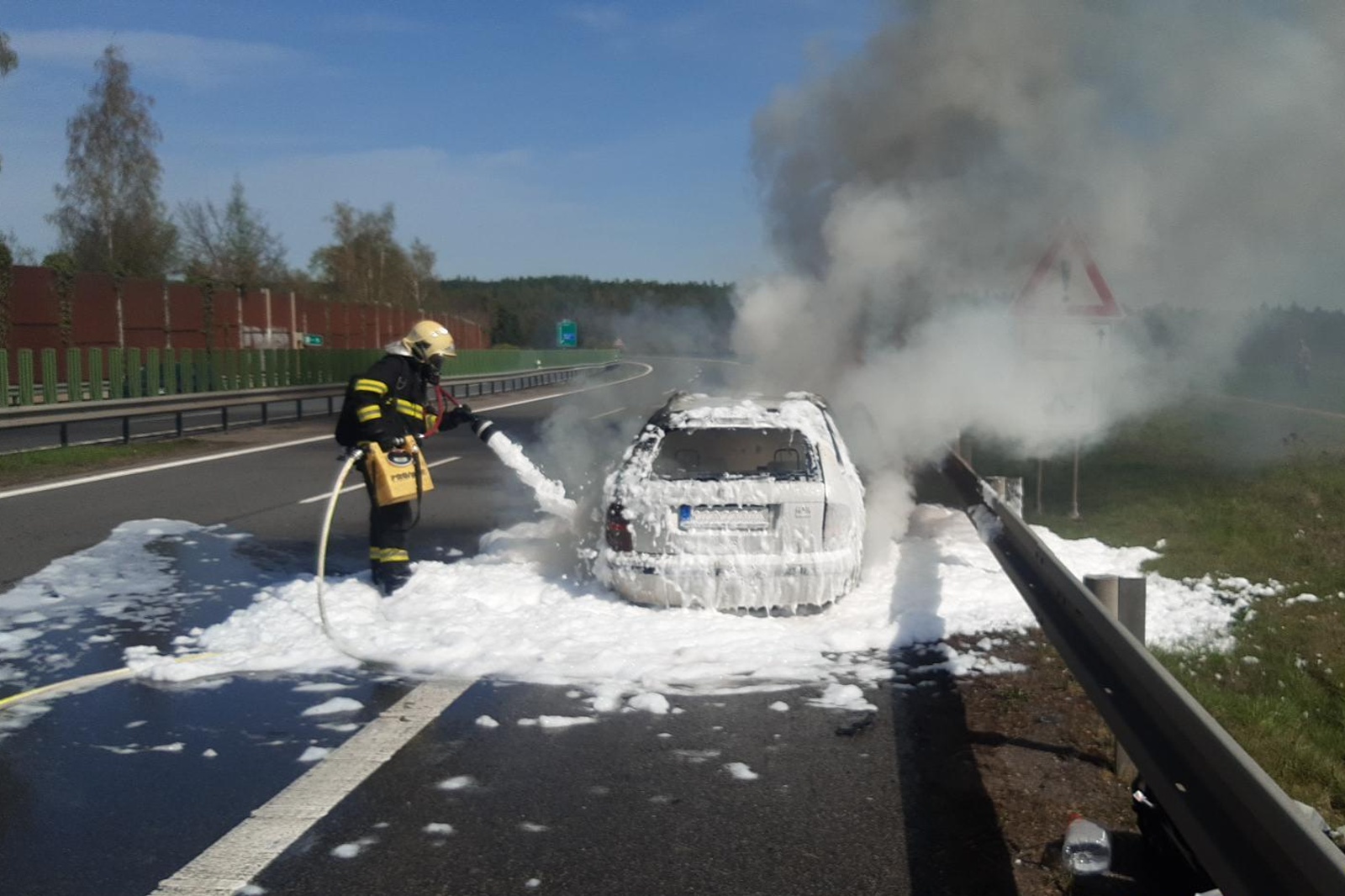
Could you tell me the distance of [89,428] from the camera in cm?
2528

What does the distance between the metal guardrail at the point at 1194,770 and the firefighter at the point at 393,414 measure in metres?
4.35

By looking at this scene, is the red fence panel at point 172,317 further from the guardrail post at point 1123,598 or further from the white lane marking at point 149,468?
the guardrail post at point 1123,598

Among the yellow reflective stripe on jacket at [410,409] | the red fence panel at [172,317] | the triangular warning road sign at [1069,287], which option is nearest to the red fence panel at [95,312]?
the red fence panel at [172,317]

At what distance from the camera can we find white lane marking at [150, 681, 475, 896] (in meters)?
3.82

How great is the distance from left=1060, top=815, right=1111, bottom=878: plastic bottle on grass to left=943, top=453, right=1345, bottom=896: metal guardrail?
30cm

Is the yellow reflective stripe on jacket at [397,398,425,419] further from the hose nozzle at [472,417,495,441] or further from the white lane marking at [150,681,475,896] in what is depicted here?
the white lane marking at [150,681,475,896]

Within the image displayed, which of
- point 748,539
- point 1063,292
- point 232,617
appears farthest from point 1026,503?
point 232,617

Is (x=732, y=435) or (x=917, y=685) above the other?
(x=732, y=435)

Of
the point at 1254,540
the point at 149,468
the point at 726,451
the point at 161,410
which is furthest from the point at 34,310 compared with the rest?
the point at 1254,540

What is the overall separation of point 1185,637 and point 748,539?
251cm

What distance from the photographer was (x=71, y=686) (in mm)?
6035

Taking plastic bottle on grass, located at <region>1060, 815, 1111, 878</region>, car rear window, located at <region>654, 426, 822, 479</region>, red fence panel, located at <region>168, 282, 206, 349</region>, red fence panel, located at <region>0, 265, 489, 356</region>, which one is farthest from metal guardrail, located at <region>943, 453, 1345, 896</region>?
red fence panel, located at <region>168, 282, 206, 349</region>

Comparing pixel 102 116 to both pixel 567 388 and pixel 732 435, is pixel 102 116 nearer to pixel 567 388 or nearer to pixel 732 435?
pixel 567 388

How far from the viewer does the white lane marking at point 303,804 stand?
3.82 meters
